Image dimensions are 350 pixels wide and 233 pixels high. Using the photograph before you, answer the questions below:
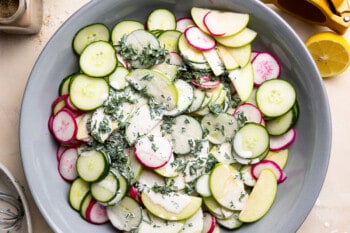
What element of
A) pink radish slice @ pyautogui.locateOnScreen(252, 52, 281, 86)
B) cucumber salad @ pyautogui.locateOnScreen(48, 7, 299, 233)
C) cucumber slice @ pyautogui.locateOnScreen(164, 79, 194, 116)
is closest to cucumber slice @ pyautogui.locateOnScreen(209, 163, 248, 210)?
cucumber salad @ pyautogui.locateOnScreen(48, 7, 299, 233)

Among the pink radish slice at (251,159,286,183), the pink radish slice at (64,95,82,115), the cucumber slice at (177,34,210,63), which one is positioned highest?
the cucumber slice at (177,34,210,63)

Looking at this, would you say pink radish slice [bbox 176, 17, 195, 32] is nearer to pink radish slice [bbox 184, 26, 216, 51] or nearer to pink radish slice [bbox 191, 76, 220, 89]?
pink radish slice [bbox 184, 26, 216, 51]

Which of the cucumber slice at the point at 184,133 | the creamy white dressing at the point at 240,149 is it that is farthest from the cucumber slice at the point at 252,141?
the cucumber slice at the point at 184,133

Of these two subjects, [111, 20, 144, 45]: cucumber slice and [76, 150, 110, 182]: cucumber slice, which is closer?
[76, 150, 110, 182]: cucumber slice

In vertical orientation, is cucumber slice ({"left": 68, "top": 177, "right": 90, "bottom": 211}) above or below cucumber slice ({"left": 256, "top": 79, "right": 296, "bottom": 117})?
below

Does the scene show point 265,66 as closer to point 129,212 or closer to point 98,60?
point 98,60

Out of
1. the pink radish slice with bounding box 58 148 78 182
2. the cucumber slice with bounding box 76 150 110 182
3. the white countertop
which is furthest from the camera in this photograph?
the white countertop

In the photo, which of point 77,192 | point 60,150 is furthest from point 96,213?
point 60,150
